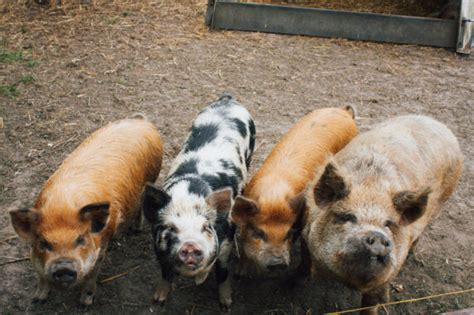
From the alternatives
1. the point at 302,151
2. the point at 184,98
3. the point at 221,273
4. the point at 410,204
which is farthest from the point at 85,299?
the point at 184,98

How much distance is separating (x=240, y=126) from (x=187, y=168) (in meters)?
0.94

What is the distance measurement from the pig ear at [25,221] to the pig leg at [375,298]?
2.59 metres

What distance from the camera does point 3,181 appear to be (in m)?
5.74

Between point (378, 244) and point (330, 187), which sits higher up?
point (330, 187)

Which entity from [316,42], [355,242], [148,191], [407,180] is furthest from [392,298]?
[316,42]

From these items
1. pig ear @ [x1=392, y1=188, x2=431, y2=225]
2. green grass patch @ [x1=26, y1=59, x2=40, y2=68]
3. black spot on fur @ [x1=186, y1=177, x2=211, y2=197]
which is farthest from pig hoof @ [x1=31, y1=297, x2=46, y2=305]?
green grass patch @ [x1=26, y1=59, x2=40, y2=68]

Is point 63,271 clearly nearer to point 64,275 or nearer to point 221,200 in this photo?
point 64,275

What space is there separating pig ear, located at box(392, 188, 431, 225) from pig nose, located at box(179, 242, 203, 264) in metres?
1.47

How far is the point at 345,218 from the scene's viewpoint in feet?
12.3

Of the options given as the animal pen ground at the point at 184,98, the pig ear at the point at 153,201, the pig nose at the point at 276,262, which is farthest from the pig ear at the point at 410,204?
the pig ear at the point at 153,201

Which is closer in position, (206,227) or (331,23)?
(206,227)

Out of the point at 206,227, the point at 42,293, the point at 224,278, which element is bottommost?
the point at 42,293

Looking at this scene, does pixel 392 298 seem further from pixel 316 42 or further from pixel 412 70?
pixel 316 42

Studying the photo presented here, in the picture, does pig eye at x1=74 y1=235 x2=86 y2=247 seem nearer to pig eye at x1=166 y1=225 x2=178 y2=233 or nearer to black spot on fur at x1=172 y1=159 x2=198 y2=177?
pig eye at x1=166 y1=225 x2=178 y2=233
